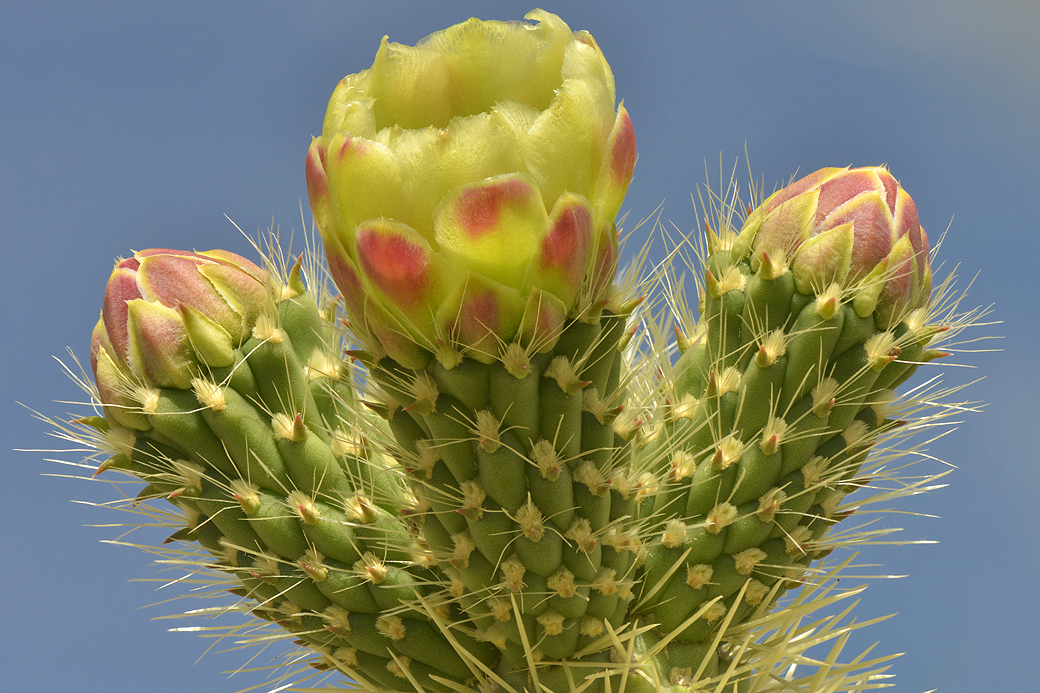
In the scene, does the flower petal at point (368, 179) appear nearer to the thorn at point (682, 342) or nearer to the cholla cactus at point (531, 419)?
the cholla cactus at point (531, 419)

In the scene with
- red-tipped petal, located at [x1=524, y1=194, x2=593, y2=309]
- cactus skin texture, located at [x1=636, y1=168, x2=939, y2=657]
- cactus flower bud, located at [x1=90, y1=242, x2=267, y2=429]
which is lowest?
cactus skin texture, located at [x1=636, y1=168, x2=939, y2=657]

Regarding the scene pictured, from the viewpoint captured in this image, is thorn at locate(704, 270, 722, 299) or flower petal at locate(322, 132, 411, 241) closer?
flower petal at locate(322, 132, 411, 241)

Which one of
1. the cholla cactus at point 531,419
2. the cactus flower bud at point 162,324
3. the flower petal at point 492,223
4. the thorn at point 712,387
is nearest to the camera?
the flower petal at point 492,223

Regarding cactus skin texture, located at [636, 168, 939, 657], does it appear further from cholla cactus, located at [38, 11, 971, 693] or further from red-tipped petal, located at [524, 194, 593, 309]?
red-tipped petal, located at [524, 194, 593, 309]

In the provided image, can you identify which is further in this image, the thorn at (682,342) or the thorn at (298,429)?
the thorn at (682,342)

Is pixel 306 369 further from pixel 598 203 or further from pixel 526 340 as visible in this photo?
pixel 598 203

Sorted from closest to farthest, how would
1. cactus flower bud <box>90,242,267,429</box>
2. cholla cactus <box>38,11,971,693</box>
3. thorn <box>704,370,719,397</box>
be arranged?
cholla cactus <box>38,11,971,693</box> → cactus flower bud <box>90,242,267,429</box> → thorn <box>704,370,719,397</box>

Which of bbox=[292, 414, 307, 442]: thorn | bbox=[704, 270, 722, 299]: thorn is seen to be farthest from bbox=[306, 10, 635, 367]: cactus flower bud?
bbox=[704, 270, 722, 299]: thorn

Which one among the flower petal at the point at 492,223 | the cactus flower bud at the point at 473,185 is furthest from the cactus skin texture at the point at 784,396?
the flower petal at the point at 492,223

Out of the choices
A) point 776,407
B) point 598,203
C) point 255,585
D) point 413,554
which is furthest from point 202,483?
point 776,407
